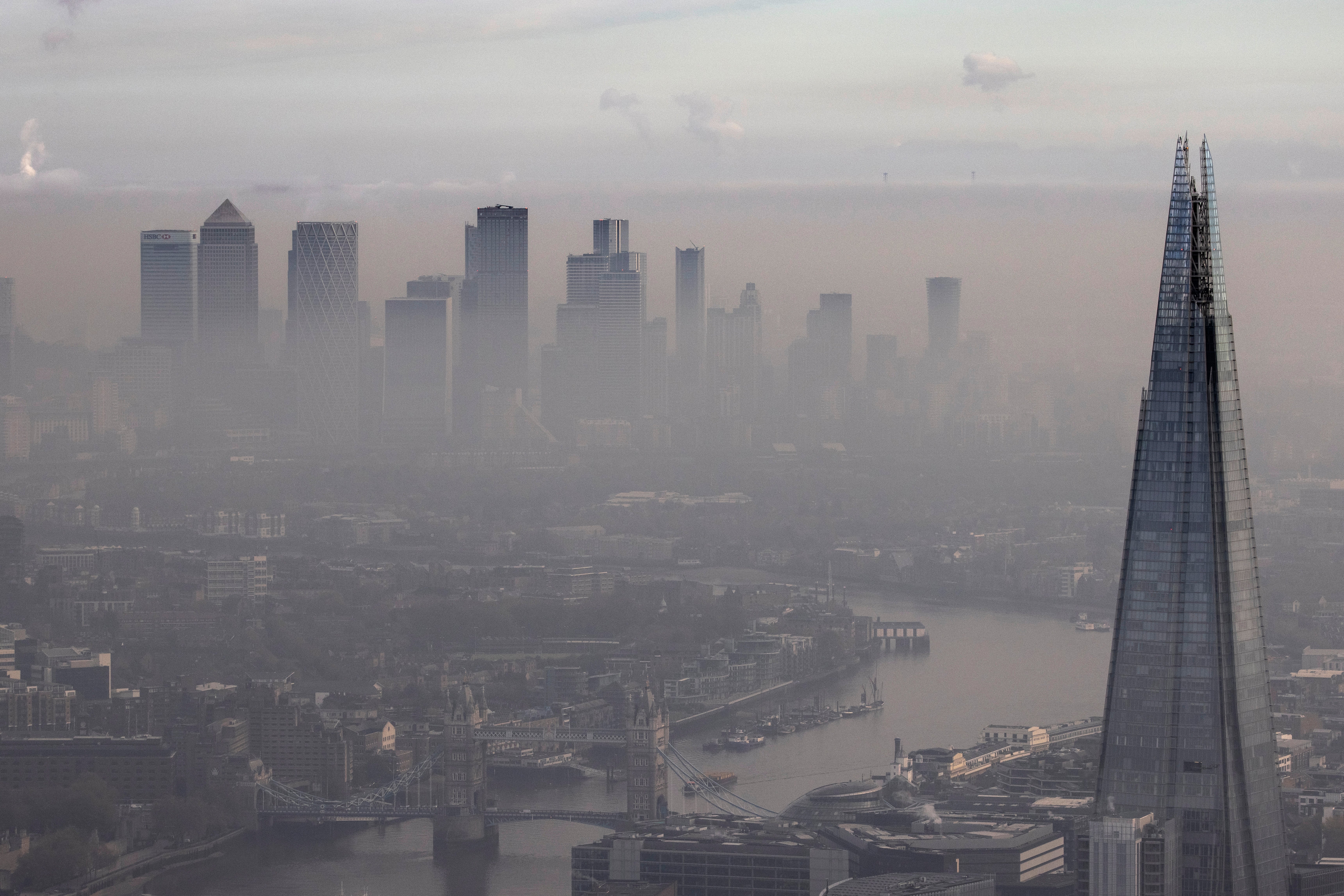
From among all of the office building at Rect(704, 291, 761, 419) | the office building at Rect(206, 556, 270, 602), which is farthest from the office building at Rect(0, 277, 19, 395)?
the office building at Rect(704, 291, 761, 419)

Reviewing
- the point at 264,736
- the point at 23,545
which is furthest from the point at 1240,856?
the point at 23,545

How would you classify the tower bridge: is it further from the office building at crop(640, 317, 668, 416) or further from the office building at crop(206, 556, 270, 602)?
the office building at crop(640, 317, 668, 416)

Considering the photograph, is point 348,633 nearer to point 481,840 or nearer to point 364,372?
point 481,840

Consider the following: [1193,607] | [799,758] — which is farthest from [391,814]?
[1193,607]

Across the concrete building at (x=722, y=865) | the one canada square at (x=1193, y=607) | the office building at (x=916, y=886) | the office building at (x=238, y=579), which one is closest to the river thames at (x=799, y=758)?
the concrete building at (x=722, y=865)

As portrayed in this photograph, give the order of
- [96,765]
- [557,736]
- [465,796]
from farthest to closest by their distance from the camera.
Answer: [557,736] < [96,765] < [465,796]

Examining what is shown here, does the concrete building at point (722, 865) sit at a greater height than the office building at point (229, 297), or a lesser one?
lesser

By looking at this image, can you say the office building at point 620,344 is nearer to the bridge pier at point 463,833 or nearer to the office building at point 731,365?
the office building at point 731,365

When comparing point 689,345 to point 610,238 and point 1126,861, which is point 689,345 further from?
point 1126,861
